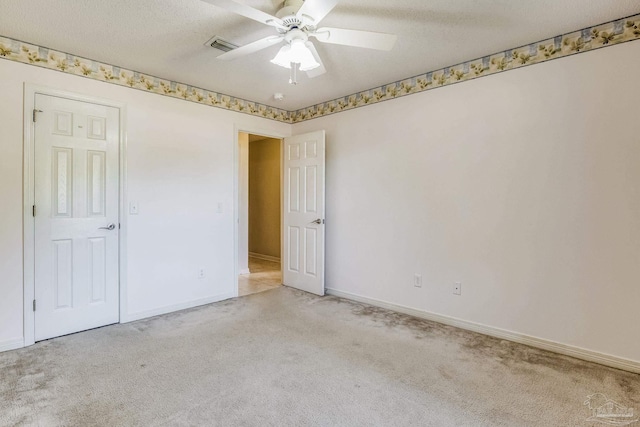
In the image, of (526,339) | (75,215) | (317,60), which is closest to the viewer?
(317,60)

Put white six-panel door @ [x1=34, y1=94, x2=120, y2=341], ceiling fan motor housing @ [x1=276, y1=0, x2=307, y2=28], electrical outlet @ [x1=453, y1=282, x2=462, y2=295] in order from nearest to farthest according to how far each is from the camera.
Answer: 1. ceiling fan motor housing @ [x1=276, y1=0, x2=307, y2=28]
2. white six-panel door @ [x1=34, y1=94, x2=120, y2=341]
3. electrical outlet @ [x1=453, y1=282, x2=462, y2=295]

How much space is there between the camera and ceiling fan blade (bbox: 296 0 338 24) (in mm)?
1713

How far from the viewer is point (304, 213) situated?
4.32 meters

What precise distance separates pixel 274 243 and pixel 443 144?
4.26 meters

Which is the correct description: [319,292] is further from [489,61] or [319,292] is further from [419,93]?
[489,61]

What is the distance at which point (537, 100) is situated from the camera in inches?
105

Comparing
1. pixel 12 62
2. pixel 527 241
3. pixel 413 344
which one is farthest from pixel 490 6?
pixel 12 62

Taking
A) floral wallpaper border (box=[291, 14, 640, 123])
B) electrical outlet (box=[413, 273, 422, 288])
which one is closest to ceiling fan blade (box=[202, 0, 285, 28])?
floral wallpaper border (box=[291, 14, 640, 123])

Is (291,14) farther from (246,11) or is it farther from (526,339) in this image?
(526,339)

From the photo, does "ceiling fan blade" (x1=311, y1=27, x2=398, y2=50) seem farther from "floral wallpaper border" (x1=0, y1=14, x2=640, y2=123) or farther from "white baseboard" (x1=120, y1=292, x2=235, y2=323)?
"white baseboard" (x1=120, y1=292, x2=235, y2=323)

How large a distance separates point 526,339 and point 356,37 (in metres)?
2.65

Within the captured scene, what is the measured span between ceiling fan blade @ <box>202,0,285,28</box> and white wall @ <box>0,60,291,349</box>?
1.98m

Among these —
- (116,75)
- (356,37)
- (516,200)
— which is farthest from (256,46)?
(516,200)

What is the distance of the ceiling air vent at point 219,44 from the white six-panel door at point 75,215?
1.25 metres
